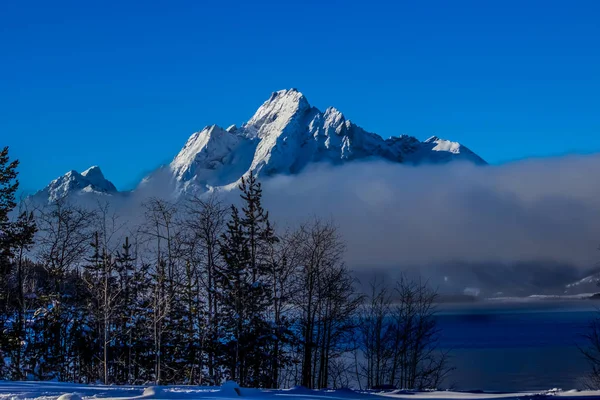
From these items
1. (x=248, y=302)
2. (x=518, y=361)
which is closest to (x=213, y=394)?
(x=248, y=302)

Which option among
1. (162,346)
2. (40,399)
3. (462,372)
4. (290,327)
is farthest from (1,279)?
(462,372)

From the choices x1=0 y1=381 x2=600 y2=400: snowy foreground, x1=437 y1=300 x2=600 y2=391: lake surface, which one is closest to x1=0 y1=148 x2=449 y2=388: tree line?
x1=437 y1=300 x2=600 y2=391: lake surface

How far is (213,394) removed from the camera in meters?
16.3

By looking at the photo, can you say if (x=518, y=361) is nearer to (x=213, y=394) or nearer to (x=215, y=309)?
(x=215, y=309)

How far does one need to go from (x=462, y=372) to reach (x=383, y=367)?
30113mm

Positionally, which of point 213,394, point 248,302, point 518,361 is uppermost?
point 248,302

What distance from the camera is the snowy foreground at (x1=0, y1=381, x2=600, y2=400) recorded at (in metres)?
15.8

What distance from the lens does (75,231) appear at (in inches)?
1463

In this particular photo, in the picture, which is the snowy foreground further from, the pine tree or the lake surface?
the lake surface

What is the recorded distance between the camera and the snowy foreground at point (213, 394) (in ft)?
51.8

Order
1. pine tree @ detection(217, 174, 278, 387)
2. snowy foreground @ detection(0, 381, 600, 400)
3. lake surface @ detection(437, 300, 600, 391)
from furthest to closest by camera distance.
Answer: lake surface @ detection(437, 300, 600, 391) < pine tree @ detection(217, 174, 278, 387) < snowy foreground @ detection(0, 381, 600, 400)

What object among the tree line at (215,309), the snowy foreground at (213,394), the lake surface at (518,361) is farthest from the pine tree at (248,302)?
the snowy foreground at (213,394)

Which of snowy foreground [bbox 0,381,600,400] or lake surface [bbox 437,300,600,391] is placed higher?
snowy foreground [bbox 0,381,600,400]

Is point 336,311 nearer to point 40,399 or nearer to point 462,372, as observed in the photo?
point 40,399
